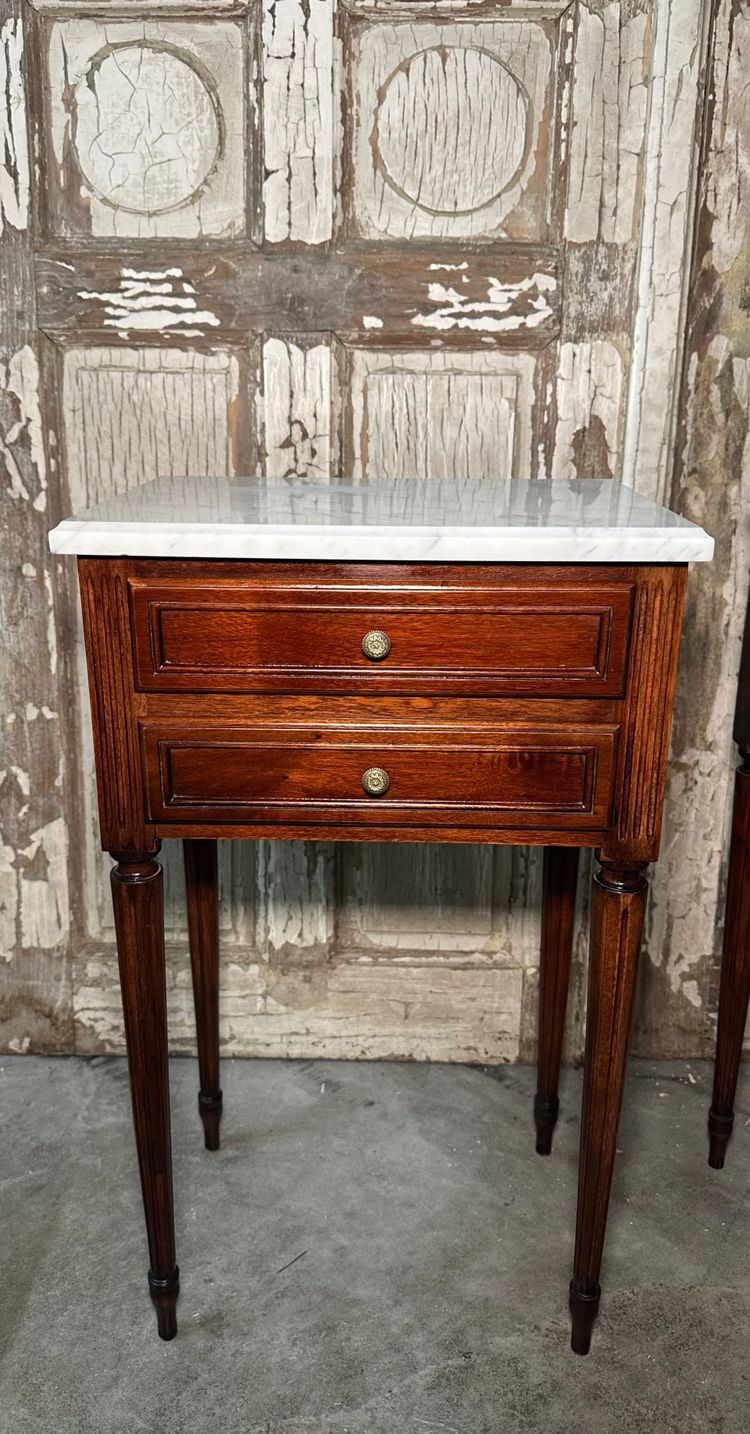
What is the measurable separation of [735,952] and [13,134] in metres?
1.79

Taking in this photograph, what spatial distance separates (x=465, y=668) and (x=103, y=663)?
1.40 ft

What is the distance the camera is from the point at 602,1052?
4.85 ft

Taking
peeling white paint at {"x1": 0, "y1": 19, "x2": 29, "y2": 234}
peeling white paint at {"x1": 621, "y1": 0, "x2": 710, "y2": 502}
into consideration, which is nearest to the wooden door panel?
peeling white paint at {"x1": 621, "y1": 0, "x2": 710, "y2": 502}

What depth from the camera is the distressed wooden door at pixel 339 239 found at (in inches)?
74.7

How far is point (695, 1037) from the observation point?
2273 millimetres

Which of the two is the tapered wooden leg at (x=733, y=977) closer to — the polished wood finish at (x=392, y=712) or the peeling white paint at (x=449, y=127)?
the polished wood finish at (x=392, y=712)

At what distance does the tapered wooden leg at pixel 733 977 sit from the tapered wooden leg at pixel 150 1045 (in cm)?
93

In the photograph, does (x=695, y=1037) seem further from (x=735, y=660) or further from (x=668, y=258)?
(x=668, y=258)

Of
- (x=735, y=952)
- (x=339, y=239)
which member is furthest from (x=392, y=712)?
(x=339, y=239)

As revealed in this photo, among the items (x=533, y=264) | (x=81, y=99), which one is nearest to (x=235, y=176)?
(x=81, y=99)

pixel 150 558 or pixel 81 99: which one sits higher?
pixel 81 99

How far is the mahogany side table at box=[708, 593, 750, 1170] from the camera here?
1.82 m

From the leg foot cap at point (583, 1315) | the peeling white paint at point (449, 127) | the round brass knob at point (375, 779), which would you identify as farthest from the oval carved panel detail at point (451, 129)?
the leg foot cap at point (583, 1315)

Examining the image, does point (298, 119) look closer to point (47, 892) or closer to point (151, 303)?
point (151, 303)
